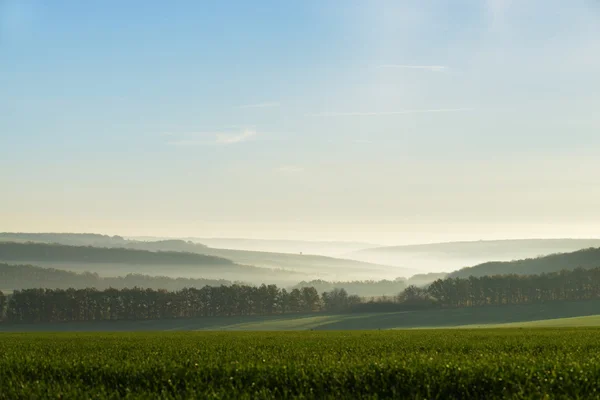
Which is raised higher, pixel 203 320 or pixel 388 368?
pixel 388 368

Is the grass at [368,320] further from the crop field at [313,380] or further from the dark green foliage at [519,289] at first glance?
the crop field at [313,380]

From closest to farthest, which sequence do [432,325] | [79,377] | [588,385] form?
1. [588,385]
2. [79,377]
3. [432,325]

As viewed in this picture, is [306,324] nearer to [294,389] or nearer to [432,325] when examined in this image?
[432,325]

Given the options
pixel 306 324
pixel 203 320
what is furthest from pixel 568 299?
pixel 203 320

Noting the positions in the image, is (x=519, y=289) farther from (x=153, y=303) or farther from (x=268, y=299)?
(x=153, y=303)

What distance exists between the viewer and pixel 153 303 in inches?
6452

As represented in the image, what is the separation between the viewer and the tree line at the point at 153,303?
514ft

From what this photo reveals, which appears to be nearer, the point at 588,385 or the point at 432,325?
the point at 588,385

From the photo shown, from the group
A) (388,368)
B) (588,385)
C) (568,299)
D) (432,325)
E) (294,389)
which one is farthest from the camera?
A: (568,299)

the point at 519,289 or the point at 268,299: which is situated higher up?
the point at 519,289

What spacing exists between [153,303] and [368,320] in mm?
62502

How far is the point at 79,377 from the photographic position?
12.3m

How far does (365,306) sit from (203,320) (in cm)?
4996

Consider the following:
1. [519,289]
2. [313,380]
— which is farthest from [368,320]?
[313,380]
